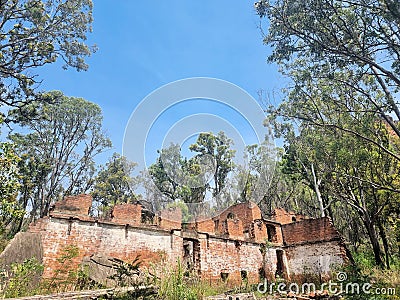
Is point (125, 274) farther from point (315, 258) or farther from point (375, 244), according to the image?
point (315, 258)

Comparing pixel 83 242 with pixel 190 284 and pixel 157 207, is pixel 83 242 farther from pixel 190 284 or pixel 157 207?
pixel 157 207

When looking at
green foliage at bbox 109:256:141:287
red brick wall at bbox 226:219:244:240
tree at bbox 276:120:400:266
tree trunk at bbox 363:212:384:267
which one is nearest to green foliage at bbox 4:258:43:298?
green foliage at bbox 109:256:141:287

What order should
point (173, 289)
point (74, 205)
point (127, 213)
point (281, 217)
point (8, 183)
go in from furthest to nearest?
point (281, 217), point (127, 213), point (74, 205), point (8, 183), point (173, 289)

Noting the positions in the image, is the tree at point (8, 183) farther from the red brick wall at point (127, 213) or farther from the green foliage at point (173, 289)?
the red brick wall at point (127, 213)

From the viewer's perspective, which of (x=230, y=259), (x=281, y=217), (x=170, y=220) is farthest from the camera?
(x=281, y=217)

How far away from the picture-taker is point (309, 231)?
1670 centimetres

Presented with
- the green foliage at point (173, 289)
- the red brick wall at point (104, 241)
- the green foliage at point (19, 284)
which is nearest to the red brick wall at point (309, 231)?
the red brick wall at point (104, 241)

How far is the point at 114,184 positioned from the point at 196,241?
15.5 m

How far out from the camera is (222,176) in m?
24.9

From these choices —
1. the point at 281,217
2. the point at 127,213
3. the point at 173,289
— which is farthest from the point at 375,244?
the point at 127,213

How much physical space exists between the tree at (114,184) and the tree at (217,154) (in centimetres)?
756

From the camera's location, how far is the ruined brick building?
10.0 metres

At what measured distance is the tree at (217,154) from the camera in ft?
79.8

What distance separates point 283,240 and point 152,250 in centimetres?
984
